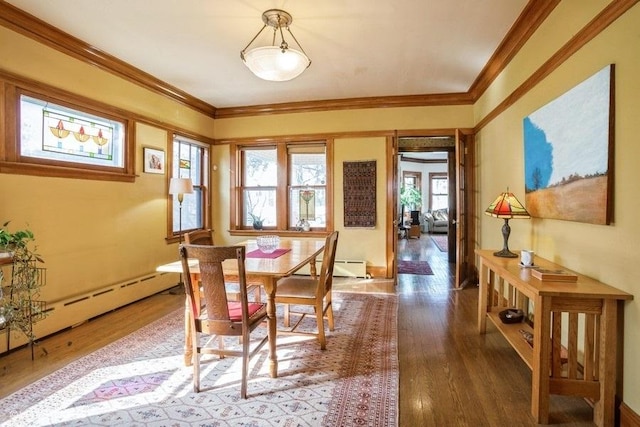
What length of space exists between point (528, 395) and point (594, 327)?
614 mm

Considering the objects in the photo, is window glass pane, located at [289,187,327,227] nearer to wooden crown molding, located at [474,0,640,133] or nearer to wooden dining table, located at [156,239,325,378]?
wooden dining table, located at [156,239,325,378]

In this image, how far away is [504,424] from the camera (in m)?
1.86

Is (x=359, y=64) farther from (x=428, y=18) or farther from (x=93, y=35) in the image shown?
(x=93, y=35)

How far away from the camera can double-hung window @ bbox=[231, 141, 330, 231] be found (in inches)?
217

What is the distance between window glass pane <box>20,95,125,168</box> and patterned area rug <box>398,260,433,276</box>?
451 centimetres

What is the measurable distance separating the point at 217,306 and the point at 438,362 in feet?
5.54

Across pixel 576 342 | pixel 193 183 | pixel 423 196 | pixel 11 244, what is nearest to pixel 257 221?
pixel 193 183

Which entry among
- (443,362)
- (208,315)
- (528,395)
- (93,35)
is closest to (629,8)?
(528,395)

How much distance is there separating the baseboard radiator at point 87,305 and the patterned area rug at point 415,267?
3808 mm

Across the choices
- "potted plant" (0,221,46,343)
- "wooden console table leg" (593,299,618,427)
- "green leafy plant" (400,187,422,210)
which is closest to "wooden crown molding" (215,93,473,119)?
"potted plant" (0,221,46,343)

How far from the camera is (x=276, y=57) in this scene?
8.73ft

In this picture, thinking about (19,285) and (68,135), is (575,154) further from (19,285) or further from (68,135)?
(68,135)

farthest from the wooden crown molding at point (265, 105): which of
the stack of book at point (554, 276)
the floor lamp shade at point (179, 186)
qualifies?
the stack of book at point (554, 276)

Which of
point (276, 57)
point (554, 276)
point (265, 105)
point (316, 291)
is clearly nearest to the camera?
point (554, 276)
